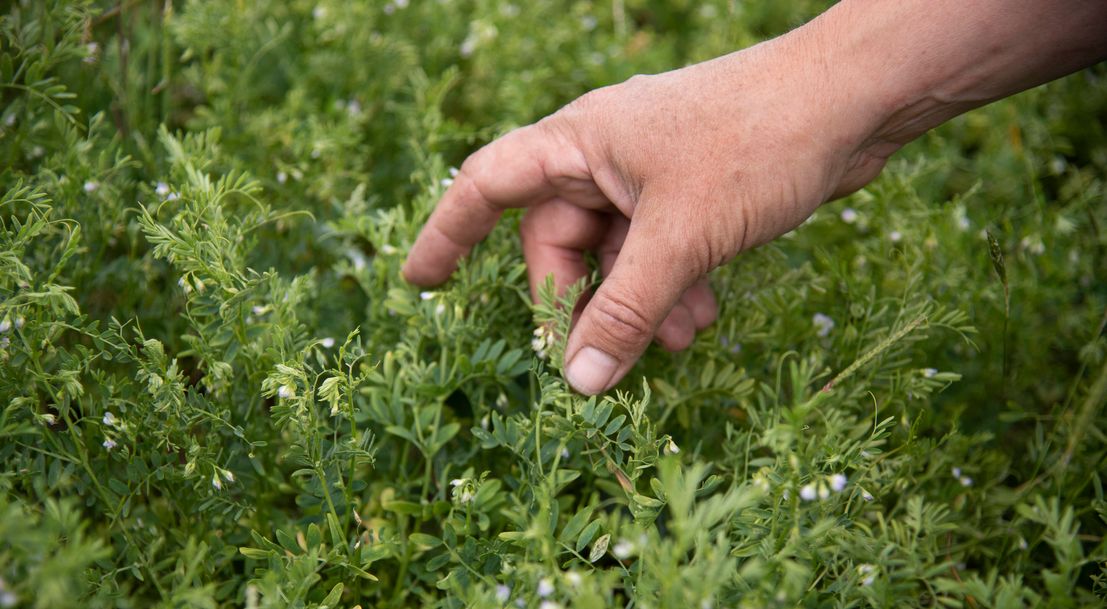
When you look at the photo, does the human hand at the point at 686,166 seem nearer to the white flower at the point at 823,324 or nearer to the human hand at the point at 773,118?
the human hand at the point at 773,118

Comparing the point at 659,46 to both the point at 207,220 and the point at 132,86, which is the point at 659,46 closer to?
the point at 132,86

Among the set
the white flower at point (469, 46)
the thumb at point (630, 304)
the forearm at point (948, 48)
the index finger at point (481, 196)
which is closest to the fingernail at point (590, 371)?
the thumb at point (630, 304)

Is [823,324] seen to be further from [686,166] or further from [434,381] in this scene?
[434,381]

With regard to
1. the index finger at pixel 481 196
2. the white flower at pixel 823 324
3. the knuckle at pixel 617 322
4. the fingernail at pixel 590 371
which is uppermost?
the index finger at pixel 481 196

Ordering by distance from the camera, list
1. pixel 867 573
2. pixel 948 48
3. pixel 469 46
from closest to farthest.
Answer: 1. pixel 867 573
2. pixel 948 48
3. pixel 469 46

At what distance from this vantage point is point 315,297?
7.73 ft

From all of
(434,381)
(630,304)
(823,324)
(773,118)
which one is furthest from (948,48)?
(434,381)

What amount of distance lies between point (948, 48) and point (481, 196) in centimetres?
114

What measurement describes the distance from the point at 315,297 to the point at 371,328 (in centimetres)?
20

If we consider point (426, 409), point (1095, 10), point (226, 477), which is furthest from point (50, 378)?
point (1095, 10)

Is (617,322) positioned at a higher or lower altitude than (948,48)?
lower

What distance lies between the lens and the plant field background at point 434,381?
1.58 meters

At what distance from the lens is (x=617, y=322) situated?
6.09ft

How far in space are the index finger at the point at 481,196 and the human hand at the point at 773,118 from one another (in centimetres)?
20
